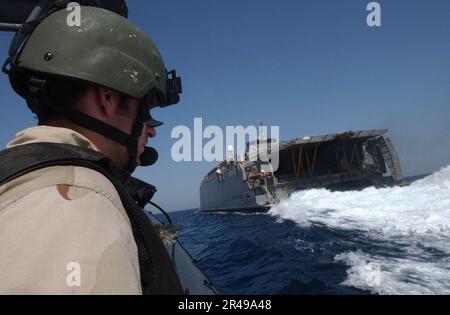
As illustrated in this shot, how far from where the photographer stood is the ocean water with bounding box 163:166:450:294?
21.9ft

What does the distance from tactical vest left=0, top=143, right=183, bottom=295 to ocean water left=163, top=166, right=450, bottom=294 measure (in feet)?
19.6

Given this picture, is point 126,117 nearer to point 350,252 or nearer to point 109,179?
point 109,179

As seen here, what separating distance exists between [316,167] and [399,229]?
19408 mm

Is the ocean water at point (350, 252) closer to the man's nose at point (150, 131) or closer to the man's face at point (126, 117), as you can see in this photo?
the man's nose at point (150, 131)

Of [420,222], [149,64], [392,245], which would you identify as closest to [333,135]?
[420,222]

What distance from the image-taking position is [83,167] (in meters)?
1.12

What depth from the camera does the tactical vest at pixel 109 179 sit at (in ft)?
3.49

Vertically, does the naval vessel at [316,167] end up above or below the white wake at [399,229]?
above

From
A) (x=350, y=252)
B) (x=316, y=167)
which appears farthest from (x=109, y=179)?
(x=316, y=167)

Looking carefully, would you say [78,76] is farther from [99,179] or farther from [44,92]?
[99,179]

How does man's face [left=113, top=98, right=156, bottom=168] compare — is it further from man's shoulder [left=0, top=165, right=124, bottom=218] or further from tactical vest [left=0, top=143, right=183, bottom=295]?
man's shoulder [left=0, top=165, right=124, bottom=218]

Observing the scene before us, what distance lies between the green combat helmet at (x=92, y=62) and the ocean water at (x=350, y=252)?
610 cm

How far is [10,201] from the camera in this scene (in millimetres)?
936

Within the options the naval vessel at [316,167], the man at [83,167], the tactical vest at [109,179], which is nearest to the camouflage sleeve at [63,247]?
the man at [83,167]
